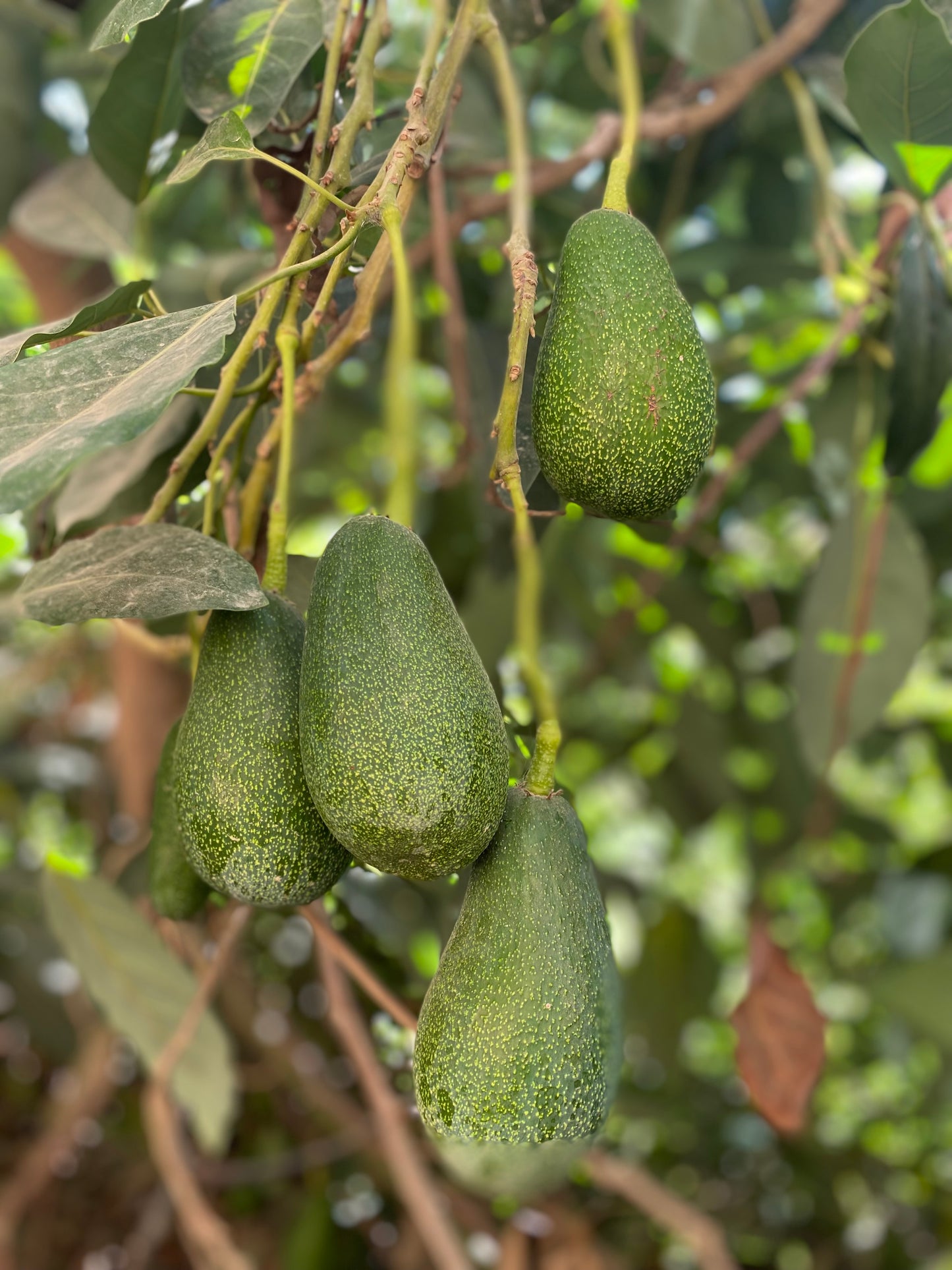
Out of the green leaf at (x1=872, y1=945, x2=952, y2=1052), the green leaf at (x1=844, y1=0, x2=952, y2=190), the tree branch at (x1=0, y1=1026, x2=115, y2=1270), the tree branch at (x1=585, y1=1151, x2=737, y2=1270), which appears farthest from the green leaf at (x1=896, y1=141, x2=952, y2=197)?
the tree branch at (x1=0, y1=1026, x2=115, y2=1270)

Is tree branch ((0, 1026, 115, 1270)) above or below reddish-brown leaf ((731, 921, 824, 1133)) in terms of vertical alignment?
below

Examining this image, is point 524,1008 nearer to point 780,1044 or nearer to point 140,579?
point 140,579

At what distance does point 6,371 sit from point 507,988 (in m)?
0.36

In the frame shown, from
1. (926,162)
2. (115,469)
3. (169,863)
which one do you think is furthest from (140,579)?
(926,162)

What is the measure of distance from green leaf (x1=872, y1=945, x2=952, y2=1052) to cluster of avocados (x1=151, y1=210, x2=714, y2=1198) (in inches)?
46.1

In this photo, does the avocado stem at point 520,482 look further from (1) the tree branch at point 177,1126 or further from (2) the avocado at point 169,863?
(1) the tree branch at point 177,1126

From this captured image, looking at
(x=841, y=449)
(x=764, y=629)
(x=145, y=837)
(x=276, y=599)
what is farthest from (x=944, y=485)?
(x=276, y=599)

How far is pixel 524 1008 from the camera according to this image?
0.49 meters

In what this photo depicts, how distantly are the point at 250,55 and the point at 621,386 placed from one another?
15.6 inches

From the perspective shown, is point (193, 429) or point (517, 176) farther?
point (193, 429)

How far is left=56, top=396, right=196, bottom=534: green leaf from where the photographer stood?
0.85 m

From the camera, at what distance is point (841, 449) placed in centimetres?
139

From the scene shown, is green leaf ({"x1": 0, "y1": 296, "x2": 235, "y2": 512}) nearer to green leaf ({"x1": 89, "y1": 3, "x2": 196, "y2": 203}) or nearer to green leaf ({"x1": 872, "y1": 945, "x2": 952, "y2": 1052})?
green leaf ({"x1": 89, "y1": 3, "x2": 196, "y2": 203})

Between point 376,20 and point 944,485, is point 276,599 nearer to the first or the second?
point 376,20
